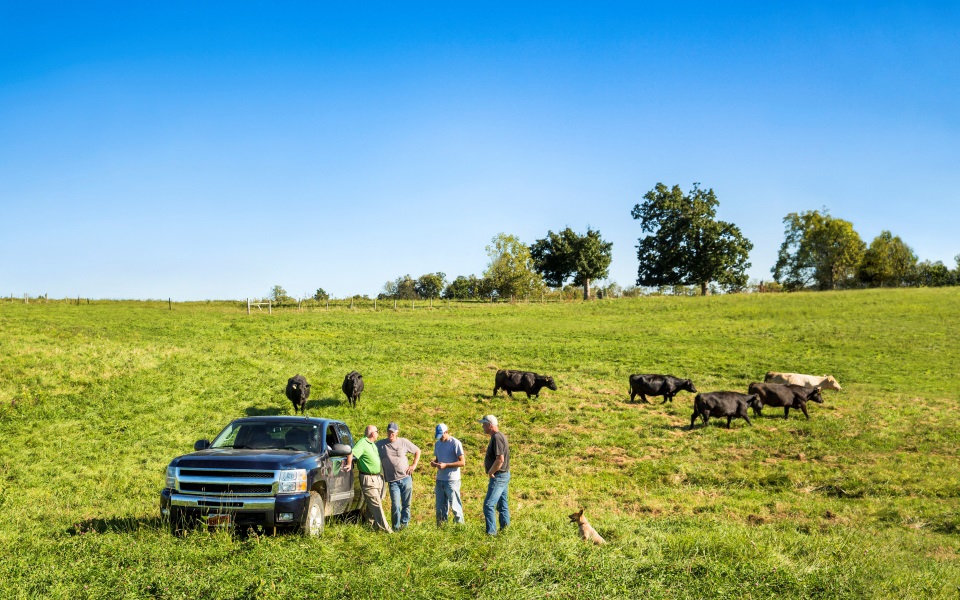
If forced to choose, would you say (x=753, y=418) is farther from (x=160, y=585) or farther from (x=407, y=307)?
(x=407, y=307)

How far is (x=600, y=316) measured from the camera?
60219mm

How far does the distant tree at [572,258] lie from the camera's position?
9388 centimetres

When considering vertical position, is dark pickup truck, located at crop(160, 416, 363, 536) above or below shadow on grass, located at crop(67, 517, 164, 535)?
above

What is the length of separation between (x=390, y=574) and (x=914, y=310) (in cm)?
6020

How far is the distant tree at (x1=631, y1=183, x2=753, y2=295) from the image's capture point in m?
83.6

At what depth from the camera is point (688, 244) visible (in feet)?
280

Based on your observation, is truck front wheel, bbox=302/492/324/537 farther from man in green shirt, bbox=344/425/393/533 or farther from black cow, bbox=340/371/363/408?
black cow, bbox=340/371/363/408

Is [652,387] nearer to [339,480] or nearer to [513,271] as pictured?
[339,480]

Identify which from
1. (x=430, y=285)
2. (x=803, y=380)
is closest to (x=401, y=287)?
(x=430, y=285)

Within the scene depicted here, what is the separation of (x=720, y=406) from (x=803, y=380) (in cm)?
1080

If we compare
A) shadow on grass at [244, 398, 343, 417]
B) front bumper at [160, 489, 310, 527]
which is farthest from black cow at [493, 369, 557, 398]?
front bumper at [160, 489, 310, 527]

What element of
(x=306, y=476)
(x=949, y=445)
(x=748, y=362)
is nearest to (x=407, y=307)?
(x=748, y=362)

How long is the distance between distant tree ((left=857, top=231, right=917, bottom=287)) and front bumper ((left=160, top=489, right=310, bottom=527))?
332 ft

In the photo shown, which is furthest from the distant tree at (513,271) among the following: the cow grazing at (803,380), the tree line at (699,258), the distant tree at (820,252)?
the cow grazing at (803,380)
